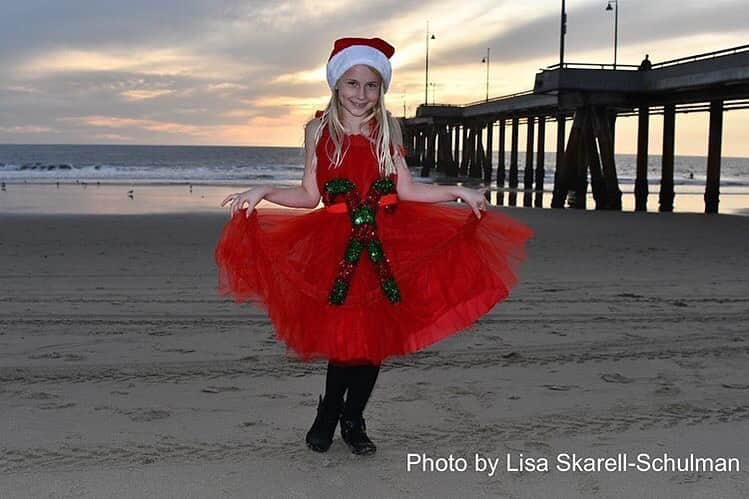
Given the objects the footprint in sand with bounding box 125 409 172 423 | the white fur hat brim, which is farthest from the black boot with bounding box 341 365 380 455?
the white fur hat brim

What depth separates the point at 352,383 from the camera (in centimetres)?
322

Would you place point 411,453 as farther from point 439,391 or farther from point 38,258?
point 38,258

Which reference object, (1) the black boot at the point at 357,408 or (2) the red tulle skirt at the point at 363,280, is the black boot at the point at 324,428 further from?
(2) the red tulle skirt at the point at 363,280

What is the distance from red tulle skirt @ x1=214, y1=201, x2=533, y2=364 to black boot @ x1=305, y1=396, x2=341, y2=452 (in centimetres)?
24

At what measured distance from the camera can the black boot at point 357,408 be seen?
3160 mm

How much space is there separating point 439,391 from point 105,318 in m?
2.82

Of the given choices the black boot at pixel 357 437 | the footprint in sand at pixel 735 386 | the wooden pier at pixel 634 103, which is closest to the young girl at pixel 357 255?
the black boot at pixel 357 437

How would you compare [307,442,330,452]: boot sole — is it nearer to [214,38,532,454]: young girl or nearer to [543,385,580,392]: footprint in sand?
[214,38,532,454]: young girl

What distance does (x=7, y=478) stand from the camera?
2828 mm

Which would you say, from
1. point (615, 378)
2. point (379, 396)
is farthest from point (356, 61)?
point (615, 378)

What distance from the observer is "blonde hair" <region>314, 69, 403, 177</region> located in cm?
314

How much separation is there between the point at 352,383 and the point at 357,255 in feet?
1.83

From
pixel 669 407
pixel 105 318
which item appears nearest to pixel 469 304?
pixel 669 407

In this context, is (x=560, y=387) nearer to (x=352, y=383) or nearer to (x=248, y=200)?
(x=352, y=383)
